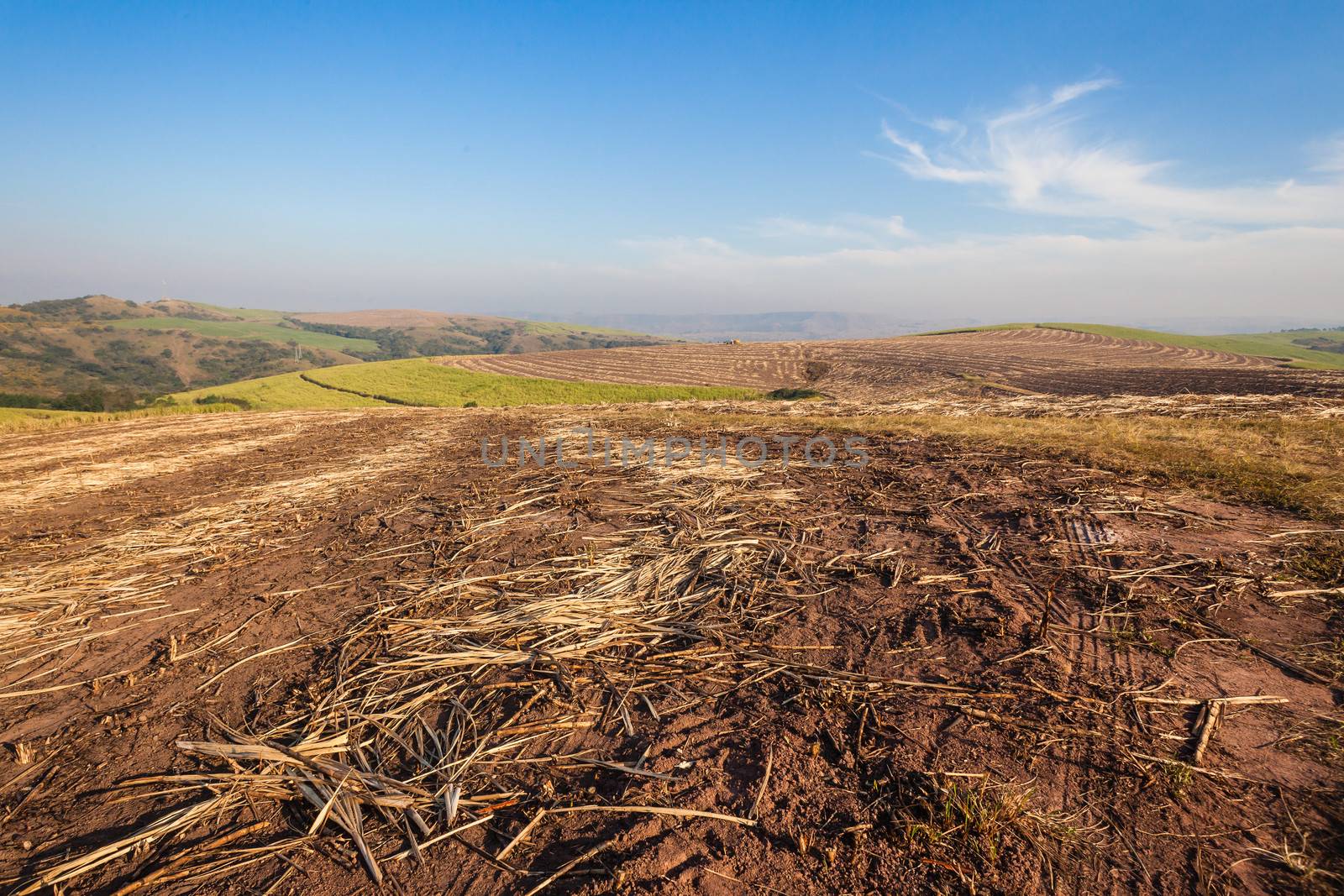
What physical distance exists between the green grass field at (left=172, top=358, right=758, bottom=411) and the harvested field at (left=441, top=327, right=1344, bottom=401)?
417cm

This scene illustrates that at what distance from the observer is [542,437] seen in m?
11.4

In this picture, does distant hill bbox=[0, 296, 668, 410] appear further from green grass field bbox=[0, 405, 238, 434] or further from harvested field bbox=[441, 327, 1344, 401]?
harvested field bbox=[441, 327, 1344, 401]

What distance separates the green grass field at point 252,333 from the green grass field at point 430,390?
88650 millimetres

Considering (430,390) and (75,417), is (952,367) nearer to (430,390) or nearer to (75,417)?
(430,390)

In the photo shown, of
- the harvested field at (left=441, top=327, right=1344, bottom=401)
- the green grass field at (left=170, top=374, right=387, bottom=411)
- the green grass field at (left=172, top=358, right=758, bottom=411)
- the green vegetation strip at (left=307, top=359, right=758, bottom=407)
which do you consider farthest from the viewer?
the green grass field at (left=170, top=374, right=387, bottom=411)

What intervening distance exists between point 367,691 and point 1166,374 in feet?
127

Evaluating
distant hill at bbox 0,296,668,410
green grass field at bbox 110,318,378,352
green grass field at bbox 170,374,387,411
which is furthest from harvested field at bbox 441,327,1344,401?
green grass field at bbox 110,318,378,352

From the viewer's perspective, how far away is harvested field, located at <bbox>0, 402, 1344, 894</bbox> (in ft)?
6.32

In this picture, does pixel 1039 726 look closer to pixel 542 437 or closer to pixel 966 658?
pixel 966 658

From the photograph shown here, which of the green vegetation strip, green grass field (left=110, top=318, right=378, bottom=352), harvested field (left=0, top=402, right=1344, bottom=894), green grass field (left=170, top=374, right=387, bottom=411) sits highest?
green grass field (left=110, top=318, right=378, bottom=352)

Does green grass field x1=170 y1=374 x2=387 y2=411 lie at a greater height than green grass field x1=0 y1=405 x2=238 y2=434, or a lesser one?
lesser

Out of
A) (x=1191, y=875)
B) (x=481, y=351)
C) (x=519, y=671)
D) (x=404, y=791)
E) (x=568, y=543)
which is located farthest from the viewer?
(x=481, y=351)

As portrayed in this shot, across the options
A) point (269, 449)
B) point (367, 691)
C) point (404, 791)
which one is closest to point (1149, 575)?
point (404, 791)

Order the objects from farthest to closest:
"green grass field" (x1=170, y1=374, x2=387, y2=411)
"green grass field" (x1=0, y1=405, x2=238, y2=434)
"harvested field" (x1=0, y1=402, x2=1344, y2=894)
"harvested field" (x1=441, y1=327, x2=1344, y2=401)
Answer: "green grass field" (x1=170, y1=374, x2=387, y2=411) < "harvested field" (x1=441, y1=327, x2=1344, y2=401) < "green grass field" (x1=0, y1=405, x2=238, y2=434) < "harvested field" (x1=0, y1=402, x2=1344, y2=894)
